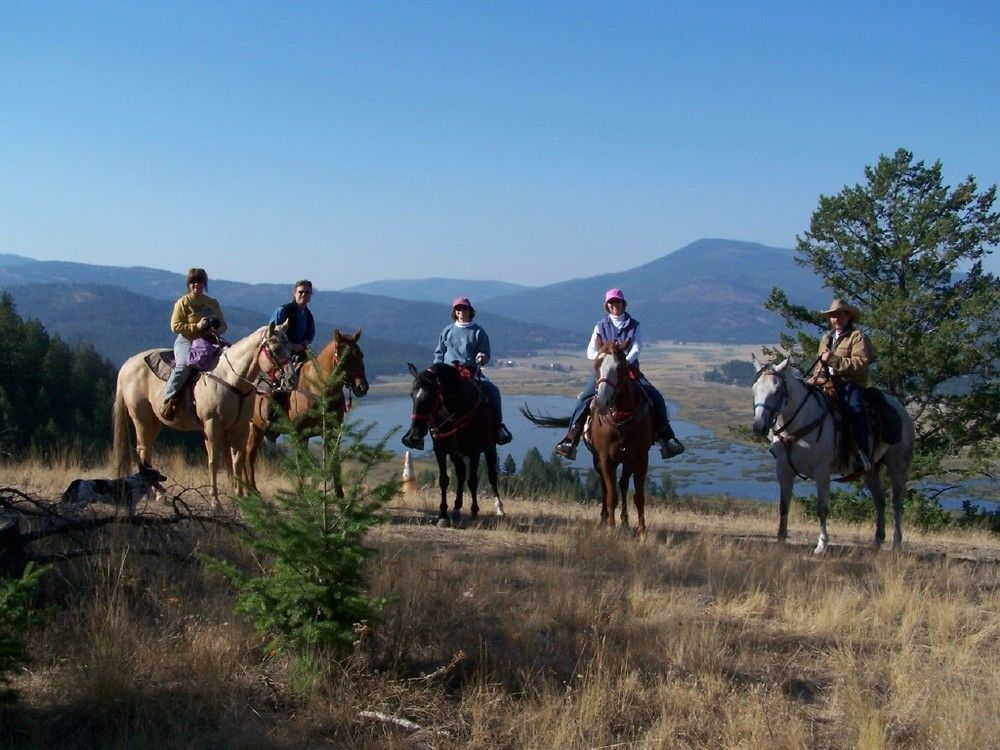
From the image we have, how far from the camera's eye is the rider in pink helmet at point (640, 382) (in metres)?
10.9

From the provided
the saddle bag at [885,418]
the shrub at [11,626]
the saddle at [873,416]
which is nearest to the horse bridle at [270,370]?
the shrub at [11,626]

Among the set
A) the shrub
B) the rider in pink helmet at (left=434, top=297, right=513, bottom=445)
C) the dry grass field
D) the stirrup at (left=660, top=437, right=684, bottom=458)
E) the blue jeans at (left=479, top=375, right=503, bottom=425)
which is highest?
the rider in pink helmet at (left=434, top=297, right=513, bottom=445)

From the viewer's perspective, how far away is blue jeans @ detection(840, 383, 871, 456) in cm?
1127

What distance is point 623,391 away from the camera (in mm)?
10414

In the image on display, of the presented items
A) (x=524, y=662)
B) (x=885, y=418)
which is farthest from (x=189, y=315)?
(x=885, y=418)

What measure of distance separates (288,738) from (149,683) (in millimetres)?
1013

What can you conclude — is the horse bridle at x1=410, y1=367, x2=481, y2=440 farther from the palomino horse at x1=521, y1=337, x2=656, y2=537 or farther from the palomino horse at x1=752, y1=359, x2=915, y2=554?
the palomino horse at x1=752, y1=359, x2=915, y2=554

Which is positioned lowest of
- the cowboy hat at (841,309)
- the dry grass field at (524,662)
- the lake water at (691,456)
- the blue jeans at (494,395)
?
the lake water at (691,456)

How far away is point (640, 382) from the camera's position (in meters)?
10.9

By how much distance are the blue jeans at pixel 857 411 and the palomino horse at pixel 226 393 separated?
7031 millimetres

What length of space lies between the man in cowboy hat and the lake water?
26.4 meters

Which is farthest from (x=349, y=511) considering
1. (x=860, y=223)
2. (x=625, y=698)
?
(x=860, y=223)

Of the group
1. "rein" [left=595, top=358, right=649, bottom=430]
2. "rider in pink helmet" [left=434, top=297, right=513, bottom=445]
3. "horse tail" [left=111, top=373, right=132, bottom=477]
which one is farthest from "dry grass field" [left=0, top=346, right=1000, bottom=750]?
"horse tail" [left=111, top=373, right=132, bottom=477]

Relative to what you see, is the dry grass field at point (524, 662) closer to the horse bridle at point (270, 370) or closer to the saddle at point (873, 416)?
the horse bridle at point (270, 370)
